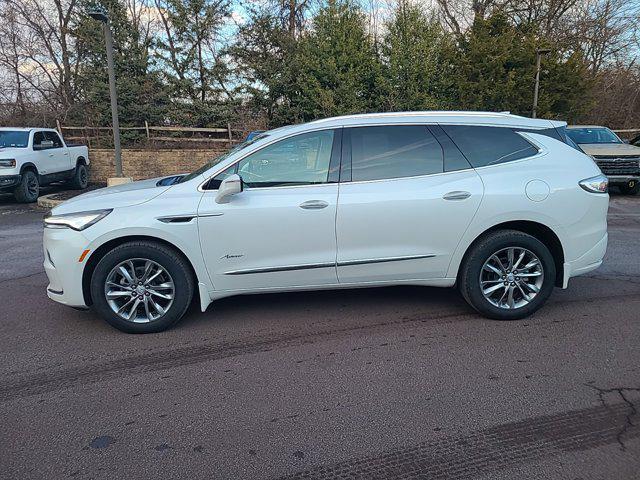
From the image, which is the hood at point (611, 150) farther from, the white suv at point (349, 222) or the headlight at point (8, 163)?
the headlight at point (8, 163)

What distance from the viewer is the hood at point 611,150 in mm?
12139

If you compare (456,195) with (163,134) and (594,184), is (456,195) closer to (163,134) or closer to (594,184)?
(594,184)

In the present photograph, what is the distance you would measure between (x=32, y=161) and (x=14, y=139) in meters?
0.90

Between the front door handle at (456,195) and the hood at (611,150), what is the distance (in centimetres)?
979

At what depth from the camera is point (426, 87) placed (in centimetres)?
1898

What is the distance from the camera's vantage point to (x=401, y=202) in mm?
4141

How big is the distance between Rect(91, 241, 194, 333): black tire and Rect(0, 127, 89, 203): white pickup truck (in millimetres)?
9958

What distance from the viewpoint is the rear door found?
4137mm

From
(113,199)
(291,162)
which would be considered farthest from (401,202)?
(113,199)

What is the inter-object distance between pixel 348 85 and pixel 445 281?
51.4 ft

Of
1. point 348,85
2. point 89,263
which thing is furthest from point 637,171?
point 89,263

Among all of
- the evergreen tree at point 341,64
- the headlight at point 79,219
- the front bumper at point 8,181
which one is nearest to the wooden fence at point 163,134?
the evergreen tree at point 341,64

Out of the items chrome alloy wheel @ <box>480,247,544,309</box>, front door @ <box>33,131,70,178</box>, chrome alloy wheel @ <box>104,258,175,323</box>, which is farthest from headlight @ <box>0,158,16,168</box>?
chrome alloy wheel @ <box>480,247,544,309</box>

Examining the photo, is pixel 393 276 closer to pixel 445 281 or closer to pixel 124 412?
pixel 445 281
